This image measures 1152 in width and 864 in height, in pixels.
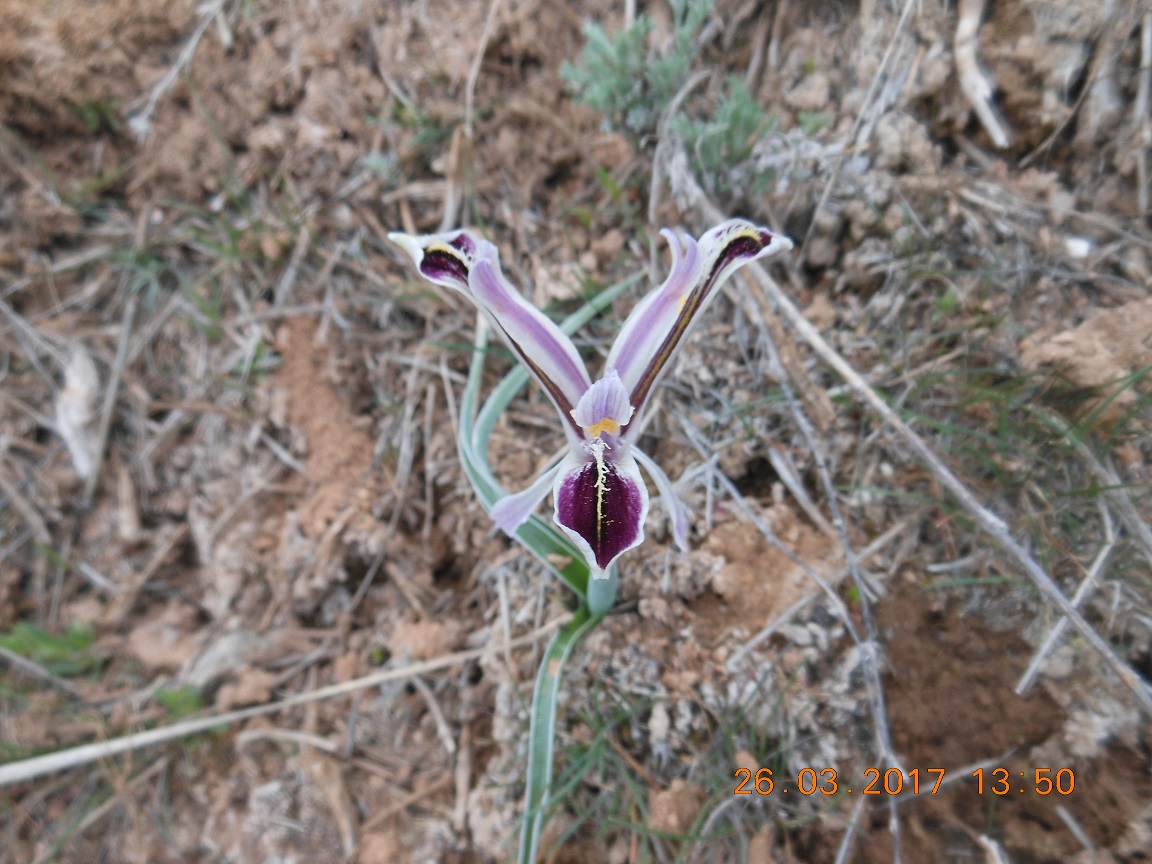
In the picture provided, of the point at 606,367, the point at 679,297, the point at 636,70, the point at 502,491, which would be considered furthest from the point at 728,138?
the point at 502,491

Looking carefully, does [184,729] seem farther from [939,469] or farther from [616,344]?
[939,469]

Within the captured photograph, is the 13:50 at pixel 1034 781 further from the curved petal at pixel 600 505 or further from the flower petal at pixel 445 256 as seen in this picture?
the flower petal at pixel 445 256

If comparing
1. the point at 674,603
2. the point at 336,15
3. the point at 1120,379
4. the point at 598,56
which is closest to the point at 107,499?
the point at 336,15

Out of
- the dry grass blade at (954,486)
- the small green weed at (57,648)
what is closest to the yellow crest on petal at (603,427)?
the dry grass blade at (954,486)

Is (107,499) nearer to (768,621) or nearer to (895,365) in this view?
(768,621)

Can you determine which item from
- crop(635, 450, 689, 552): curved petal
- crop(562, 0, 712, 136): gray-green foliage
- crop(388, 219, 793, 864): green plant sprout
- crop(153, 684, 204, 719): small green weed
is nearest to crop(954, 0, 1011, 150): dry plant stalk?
crop(562, 0, 712, 136): gray-green foliage

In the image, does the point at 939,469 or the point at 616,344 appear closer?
the point at 616,344

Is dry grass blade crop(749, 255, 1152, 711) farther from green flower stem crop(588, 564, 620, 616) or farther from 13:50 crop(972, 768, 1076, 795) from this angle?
green flower stem crop(588, 564, 620, 616)

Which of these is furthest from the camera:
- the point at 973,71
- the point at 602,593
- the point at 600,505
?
the point at 973,71
